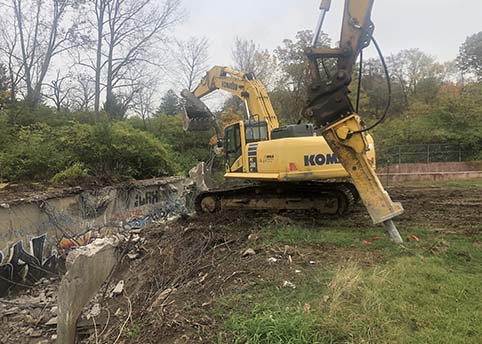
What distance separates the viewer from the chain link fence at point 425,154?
2159 cm

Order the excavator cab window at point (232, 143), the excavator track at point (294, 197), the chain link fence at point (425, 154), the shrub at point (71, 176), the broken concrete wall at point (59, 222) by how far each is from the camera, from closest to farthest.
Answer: the broken concrete wall at point (59, 222) → the excavator track at point (294, 197) → the excavator cab window at point (232, 143) → the shrub at point (71, 176) → the chain link fence at point (425, 154)

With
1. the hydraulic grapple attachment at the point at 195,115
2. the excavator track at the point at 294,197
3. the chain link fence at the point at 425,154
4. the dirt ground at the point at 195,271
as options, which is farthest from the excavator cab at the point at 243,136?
the chain link fence at the point at 425,154

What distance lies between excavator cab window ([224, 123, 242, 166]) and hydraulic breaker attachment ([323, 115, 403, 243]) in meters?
3.32

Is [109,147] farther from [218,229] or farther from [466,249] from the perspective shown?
[466,249]

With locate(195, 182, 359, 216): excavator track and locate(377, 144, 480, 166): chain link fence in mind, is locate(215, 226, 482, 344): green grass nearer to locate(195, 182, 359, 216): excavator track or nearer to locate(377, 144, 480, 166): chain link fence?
locate(195, 182, 359, 216): excavator track

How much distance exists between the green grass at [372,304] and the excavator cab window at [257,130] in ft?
15.3

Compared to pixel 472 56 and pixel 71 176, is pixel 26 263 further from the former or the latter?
pixel 472 56

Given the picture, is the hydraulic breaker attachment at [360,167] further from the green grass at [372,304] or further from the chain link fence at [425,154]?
the chain link fence at [425,154]

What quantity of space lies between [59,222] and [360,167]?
678 centimetres

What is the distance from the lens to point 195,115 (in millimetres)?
11586

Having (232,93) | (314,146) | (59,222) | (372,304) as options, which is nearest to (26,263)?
(59,222)

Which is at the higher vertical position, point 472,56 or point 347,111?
point 472,56

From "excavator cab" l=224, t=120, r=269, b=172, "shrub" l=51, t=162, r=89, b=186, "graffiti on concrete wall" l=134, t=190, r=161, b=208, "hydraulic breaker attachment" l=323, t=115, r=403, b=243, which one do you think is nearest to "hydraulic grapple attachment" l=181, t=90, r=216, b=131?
"excavator cab" l=224, t=120, r=269, b=172

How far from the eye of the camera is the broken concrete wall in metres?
8.00
